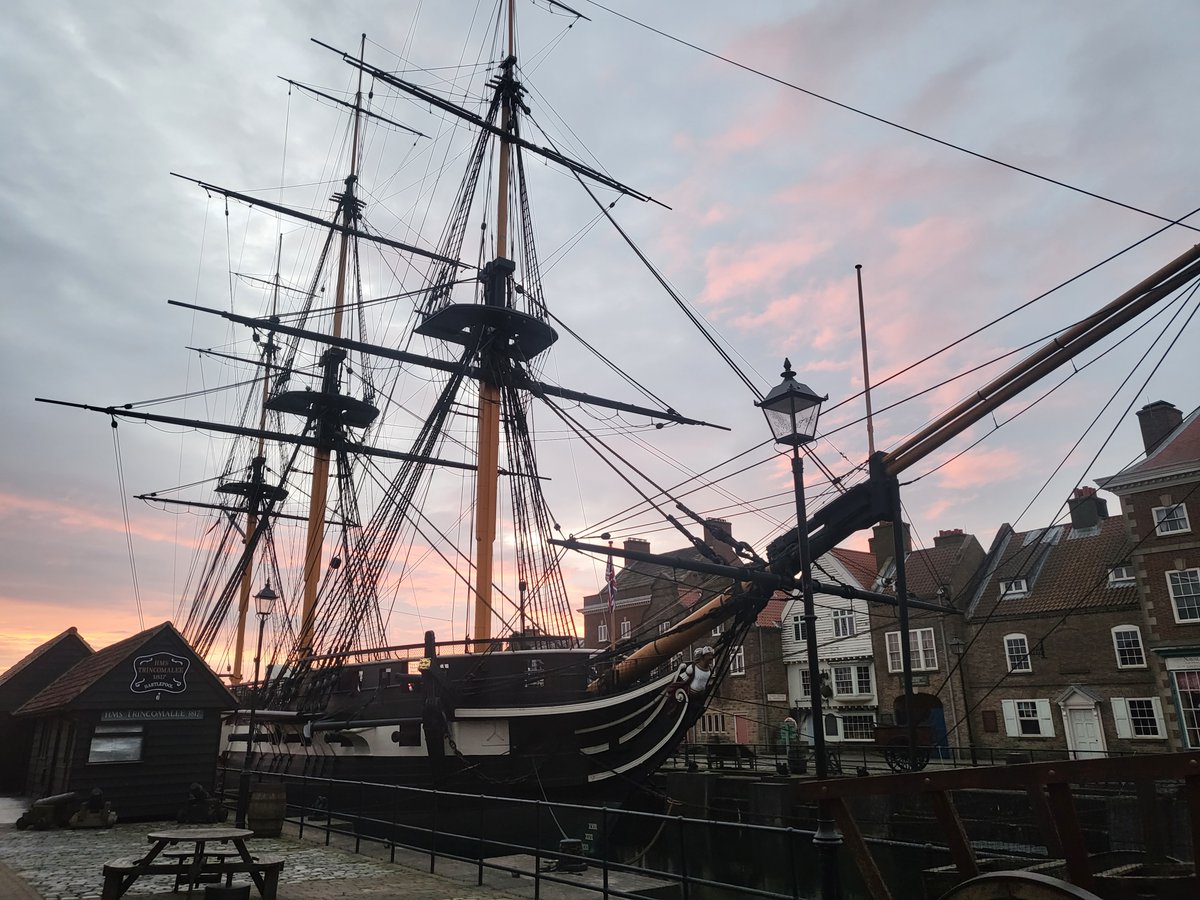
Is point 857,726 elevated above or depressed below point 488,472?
below

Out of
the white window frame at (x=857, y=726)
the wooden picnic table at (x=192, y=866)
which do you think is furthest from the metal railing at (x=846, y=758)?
the wooden picnic table at (x=192, y=866)

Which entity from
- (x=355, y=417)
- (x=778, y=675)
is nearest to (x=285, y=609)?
(x=355, y=417)

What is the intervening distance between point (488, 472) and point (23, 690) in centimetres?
1473

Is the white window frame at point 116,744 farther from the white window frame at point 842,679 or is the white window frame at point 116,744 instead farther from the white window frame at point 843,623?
the white window frame at point 843,623

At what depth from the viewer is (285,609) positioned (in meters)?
37.4

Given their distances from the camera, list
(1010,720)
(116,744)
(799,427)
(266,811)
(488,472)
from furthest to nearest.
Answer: (1010,720)
(488,472)
(116,744)
(266,811)
(799,427)

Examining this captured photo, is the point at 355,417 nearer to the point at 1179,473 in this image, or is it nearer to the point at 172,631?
the point at 172,631

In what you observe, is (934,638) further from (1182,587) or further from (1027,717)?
(1182,587)

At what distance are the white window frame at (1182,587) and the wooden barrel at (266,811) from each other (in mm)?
25417

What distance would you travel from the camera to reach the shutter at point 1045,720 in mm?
27953

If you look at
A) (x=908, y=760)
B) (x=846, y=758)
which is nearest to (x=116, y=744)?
(x=908, y=760)

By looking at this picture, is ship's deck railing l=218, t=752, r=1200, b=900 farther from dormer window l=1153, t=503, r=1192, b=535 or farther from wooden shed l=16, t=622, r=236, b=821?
dormer window l=1153, t=503, r=1192, b=535

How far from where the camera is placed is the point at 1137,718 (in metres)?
26.0

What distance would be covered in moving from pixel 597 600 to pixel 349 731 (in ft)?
108
